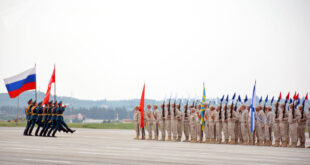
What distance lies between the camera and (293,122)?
22.8 metres

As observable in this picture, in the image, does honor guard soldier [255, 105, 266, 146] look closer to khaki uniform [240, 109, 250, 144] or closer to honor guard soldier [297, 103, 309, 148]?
khaki uniform [240, 109, 250, 144]

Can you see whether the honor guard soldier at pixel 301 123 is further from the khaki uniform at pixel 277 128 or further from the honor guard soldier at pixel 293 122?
the khaki uniform at pixel 277 128

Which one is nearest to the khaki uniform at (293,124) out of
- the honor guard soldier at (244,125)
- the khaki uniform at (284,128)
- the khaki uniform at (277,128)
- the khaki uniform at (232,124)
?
the khaki uniform at (284,128)

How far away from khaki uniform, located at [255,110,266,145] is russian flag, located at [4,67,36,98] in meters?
12.8

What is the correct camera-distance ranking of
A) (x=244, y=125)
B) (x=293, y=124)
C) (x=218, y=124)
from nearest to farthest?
(x=293, y=124), (x=244, y=125), (x=218, y=124)

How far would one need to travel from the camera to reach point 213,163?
44.0ft

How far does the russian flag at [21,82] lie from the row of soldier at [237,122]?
258 inches

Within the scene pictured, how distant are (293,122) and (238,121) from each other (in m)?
2.86

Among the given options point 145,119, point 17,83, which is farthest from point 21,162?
point 17,83

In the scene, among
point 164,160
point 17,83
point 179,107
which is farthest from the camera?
point 17,83

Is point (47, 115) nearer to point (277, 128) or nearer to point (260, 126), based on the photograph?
point (260, 126)

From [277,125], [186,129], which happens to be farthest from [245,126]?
[186,129]

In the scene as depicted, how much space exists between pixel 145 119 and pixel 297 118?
26.3 feet

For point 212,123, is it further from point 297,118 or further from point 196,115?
point 297,118
